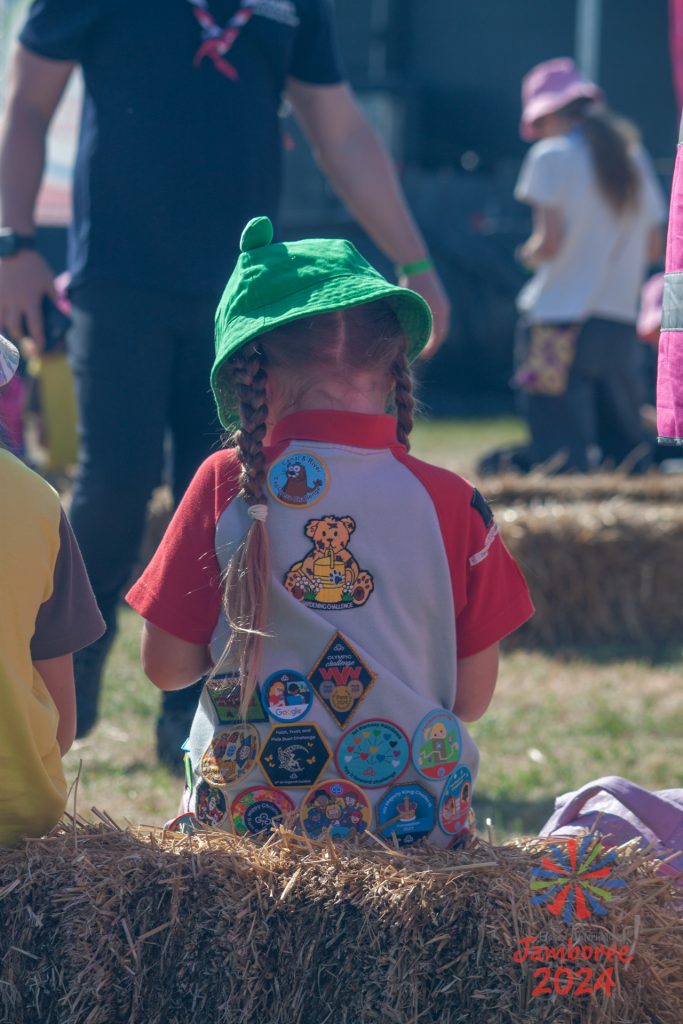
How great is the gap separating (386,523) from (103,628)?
432 mm

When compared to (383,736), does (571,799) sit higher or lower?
lower

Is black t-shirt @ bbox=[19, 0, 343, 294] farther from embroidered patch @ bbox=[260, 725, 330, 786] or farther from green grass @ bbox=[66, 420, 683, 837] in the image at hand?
embroidered patch @ bbox=[260, 725, 330, 786]

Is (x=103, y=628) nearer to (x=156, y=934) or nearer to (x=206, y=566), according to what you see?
(x=206, y=566)

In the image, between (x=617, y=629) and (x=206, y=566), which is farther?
(x=617, y=629)

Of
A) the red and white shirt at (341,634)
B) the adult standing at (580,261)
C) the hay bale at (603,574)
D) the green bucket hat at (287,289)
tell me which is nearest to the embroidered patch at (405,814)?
the red and white shirt at (341,634)

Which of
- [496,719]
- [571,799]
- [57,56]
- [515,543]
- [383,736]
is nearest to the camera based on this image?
[383,736]

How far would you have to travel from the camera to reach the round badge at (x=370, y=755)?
203cm

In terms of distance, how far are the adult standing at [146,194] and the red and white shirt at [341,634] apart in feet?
3.24

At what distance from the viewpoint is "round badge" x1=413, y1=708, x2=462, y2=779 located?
2.04 meters

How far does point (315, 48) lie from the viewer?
3.23 meters

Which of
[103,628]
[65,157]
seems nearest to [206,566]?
[103,628]

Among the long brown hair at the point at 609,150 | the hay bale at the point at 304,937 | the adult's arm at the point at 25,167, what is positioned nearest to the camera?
the hay bale at the point at 304,937

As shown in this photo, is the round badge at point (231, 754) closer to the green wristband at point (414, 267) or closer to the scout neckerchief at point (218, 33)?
the green wristband at point (414, 267)

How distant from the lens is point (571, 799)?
7.63ft
